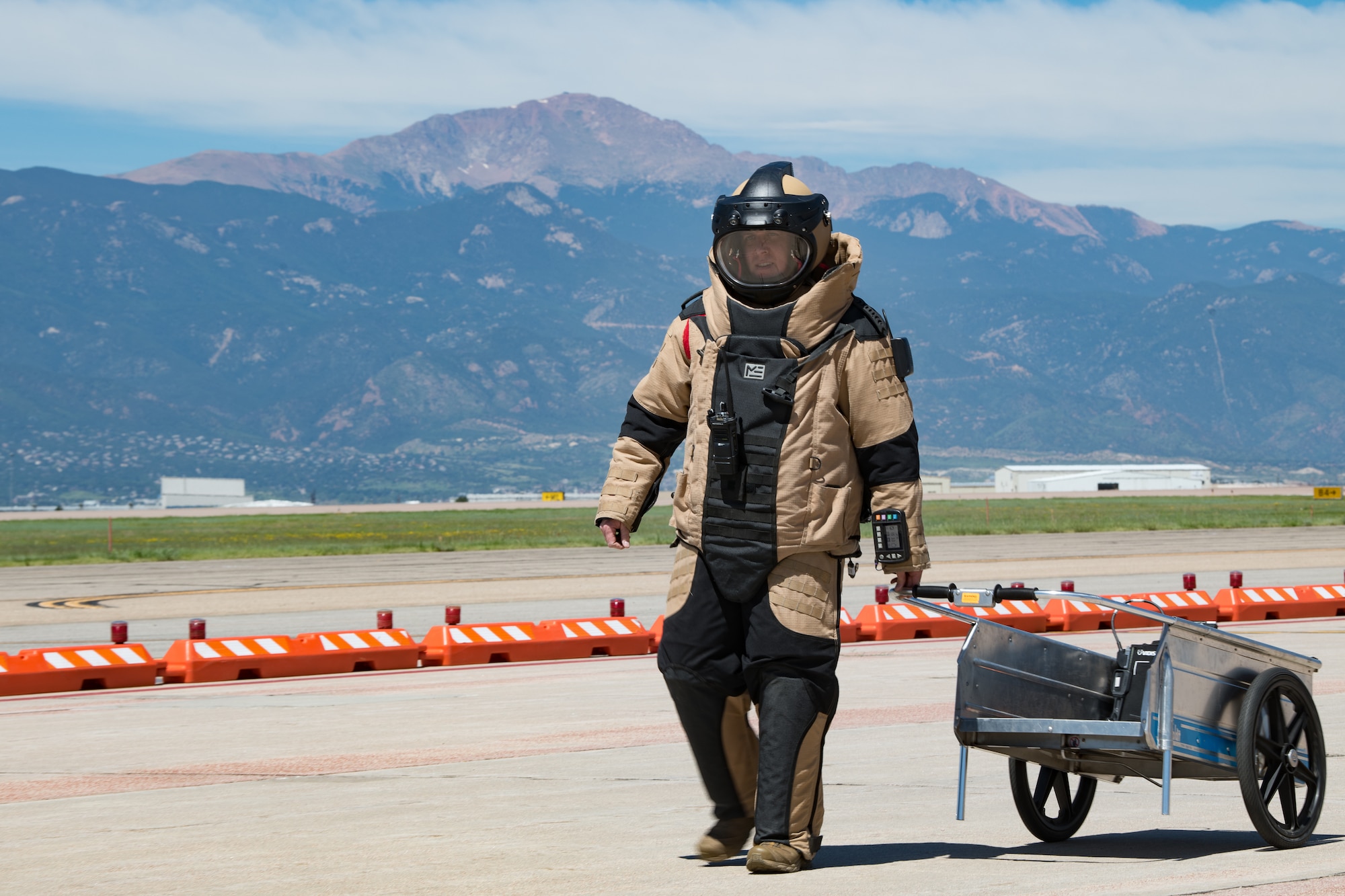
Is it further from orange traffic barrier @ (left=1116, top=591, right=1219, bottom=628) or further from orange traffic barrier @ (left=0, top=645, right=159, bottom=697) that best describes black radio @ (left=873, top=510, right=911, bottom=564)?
orange traffic barrier @ (left=1116, top=591, right=1219, bottom=628)

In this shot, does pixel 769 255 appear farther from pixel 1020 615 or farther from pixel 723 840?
pixel 1020 615

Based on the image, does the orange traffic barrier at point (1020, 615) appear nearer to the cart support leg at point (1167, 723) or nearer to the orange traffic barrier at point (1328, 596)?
the orange traffic barrier at point (1328, 596)

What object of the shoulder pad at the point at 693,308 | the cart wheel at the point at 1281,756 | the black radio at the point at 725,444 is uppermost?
the shoulder pad at the point at 693,308

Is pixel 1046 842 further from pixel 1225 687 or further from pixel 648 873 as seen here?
pixel 648 873

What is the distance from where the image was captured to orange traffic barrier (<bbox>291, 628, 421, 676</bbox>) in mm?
14328

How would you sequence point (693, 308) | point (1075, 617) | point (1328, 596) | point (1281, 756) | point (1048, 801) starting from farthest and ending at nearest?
point (1328, 596)
point (1075, 617)
point (1048, 801)
point (1281, 756)
point (693, 308)

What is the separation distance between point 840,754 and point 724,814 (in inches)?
122

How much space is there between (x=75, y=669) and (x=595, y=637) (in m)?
4.79

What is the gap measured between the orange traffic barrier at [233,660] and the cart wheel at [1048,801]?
29.2 feet

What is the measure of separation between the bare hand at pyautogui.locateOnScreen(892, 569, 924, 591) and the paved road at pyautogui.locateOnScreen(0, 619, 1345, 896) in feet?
3.24

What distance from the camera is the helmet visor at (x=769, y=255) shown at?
5707 millimetres

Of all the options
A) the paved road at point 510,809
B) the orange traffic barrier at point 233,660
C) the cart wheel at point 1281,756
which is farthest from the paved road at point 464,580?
the cart wheel at point 1281,756

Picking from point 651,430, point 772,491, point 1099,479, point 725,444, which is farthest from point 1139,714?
point 1099,479

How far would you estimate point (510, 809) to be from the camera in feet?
23.3
